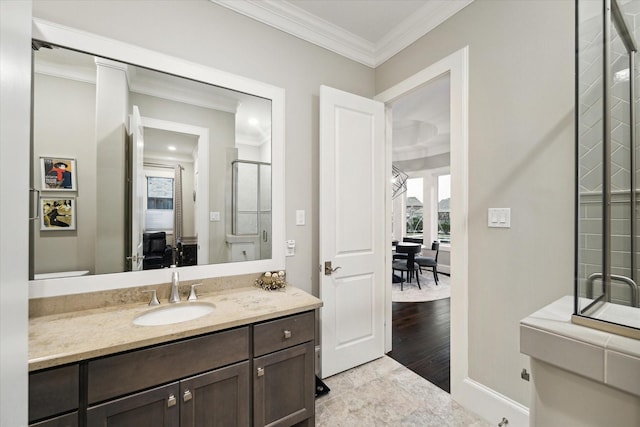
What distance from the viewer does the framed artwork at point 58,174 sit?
4.48 ft

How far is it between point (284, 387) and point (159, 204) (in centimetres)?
133

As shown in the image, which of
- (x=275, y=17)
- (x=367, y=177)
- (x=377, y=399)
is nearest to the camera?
(x=377, y=399)

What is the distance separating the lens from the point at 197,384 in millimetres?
1206

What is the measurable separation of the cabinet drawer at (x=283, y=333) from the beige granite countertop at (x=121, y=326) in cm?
5

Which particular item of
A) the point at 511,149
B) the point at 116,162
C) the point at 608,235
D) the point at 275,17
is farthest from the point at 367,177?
the point at 116,162

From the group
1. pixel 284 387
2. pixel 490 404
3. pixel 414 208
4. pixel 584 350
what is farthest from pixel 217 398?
pixel 414 208

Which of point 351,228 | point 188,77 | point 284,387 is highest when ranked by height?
point 188,77

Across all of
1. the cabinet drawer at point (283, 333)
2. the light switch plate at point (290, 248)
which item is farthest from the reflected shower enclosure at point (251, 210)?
the cabinet drawer at point (283, 333)

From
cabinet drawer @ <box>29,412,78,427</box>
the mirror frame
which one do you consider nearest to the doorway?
the mirror frame

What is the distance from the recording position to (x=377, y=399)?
189cm

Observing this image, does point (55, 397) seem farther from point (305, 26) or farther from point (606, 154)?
point (305, 26)

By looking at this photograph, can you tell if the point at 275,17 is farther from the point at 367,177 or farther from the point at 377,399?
the point at 377,399

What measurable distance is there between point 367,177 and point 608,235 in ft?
5.34

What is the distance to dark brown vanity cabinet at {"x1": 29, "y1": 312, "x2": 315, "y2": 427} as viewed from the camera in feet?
3.26
